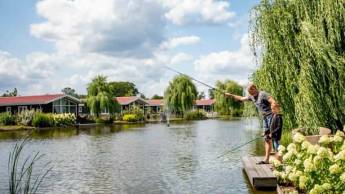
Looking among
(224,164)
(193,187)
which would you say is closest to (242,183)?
(193,187)

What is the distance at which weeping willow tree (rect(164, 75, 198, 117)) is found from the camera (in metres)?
69.7

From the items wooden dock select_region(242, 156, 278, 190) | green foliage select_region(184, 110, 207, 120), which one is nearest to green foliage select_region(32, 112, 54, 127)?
green foliage select_region(184, 110, 207, 120)

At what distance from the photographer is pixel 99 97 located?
62.0m

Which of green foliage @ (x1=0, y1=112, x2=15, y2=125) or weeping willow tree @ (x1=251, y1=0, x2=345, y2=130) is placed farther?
green foliage @ (x1=0, y1=112, x2=15, y2=125)

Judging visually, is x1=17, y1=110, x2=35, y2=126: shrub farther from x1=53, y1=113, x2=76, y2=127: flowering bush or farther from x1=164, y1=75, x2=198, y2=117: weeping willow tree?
x1=164, y1=75, x2=198, y2=117: weeping willow tree

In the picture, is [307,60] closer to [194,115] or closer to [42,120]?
[42,120]

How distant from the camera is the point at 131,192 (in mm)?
11023

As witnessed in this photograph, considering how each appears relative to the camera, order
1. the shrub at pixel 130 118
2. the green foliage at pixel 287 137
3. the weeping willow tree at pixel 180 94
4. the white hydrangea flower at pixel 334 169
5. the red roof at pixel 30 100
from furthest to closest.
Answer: the weeping willow tree at pixel 180 94 < the shrub at pixel 130 118 < the red roof at pixel 30 100 < the green foliage at pixel 287 137 < the white hydrangea flower at pixel 334 169

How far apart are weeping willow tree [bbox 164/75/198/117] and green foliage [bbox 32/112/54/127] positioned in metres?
24.7

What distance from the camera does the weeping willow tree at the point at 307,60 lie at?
33.8 feet

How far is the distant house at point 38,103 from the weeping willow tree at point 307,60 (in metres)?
48.1

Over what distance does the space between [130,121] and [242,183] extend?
50457mm

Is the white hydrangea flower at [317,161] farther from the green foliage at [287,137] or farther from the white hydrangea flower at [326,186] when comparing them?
the green foliage at [287,137]

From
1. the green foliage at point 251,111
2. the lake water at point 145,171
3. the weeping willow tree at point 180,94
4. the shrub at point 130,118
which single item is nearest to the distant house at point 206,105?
the weeping willow tree at point 180,94
